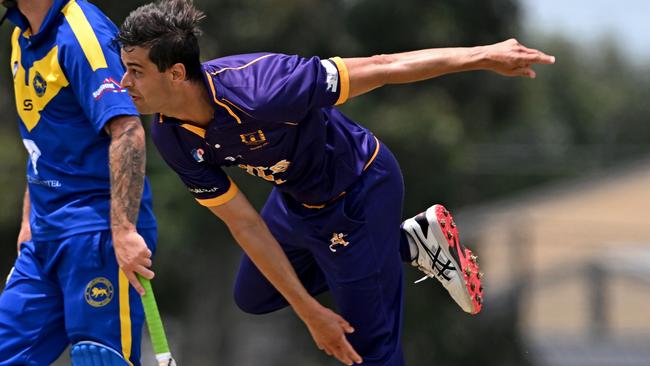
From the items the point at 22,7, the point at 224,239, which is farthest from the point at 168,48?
the point at 224,239

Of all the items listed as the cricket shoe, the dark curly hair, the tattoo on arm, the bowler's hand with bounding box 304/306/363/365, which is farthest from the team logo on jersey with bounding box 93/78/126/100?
the cricket shoe

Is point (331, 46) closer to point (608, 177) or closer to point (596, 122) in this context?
point (608, 177)

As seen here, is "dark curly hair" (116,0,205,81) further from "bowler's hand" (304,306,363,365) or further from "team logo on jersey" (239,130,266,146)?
"bowler's hand" (304,306,363,365)

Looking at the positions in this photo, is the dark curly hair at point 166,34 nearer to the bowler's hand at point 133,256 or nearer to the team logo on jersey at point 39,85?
the team logo on jersey at point 39,85

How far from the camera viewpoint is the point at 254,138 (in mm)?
4566

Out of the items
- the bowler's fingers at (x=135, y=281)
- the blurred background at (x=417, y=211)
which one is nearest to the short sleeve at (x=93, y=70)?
the bowler's fingers at (x=135, y=281)

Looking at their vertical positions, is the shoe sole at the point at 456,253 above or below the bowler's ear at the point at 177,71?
below

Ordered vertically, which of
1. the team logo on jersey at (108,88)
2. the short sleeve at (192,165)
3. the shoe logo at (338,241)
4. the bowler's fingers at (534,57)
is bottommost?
the shoe logo at (338,241)

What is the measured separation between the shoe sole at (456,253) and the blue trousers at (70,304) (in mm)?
1331

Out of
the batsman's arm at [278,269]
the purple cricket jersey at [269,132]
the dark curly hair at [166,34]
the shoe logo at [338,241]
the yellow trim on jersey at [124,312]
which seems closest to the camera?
the dark curly hair at [166,34]

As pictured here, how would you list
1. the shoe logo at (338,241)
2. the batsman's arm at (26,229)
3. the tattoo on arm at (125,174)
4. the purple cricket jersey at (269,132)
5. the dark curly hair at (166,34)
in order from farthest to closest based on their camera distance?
the batsman's arm at (26,229), the shoe logo at (338,241), the tattoo on arm at (125,174), the purple cricket jersey at (269,132), the dark curly hair at (166,34)

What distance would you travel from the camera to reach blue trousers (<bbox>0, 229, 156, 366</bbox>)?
4652 mm

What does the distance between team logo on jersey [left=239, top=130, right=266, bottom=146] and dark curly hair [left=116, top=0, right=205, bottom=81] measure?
0.89 feet

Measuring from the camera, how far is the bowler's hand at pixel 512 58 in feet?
14.4
